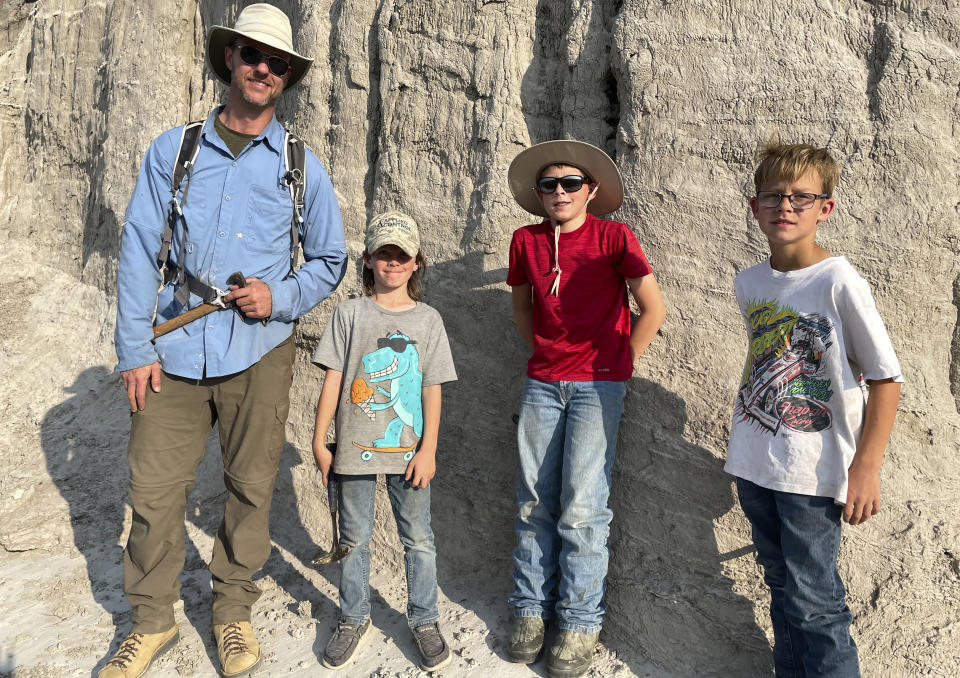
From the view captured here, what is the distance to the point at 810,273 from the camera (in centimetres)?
211

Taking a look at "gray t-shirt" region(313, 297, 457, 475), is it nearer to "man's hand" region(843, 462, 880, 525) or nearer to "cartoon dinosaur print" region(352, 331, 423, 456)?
"cartoon dinosaur print" region(352, 331, 423, 456)

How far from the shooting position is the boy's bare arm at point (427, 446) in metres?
2.57

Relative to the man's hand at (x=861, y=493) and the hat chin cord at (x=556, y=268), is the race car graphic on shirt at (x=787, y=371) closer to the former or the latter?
the man's hand at (x=861, y=493)

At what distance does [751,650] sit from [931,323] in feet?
4.56

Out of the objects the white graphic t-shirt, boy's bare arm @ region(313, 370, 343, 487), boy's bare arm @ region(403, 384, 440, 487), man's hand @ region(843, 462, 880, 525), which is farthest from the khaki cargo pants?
man's hand @ region(843, 462, 880, 525)

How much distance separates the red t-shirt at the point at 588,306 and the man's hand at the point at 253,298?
1.05m

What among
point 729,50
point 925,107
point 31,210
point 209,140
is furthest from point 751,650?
point 31,210

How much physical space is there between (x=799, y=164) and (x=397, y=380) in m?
1.57

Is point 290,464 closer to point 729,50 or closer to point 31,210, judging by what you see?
point 729,50

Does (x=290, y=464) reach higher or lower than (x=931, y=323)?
lower

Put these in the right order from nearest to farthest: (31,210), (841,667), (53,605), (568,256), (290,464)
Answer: (841,667)
(568,256)
(53,605)
(290,464)
(31,210)

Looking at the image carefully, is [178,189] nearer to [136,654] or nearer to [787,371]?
[136,654]

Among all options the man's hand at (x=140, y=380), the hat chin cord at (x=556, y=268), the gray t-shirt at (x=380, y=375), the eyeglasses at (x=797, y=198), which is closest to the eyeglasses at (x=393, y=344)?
the gray t-shirt at (x=380, y=375)

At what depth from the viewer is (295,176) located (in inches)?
104
